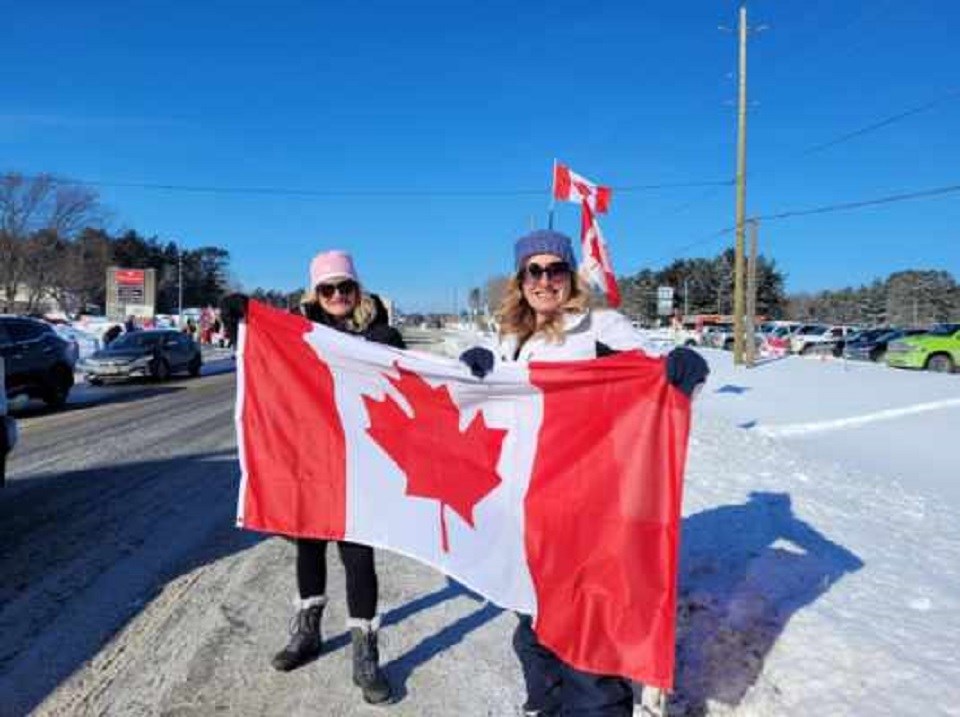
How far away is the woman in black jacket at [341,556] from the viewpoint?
3.80 m

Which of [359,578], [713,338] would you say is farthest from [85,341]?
[359,578]

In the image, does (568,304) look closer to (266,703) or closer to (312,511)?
(312,511)

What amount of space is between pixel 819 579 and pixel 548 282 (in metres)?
2.56

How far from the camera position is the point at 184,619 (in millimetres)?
4547

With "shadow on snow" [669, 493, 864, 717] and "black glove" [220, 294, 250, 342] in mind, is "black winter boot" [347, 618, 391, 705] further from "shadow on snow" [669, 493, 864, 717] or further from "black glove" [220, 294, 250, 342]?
"black glove" [220, 294, 250, 342]

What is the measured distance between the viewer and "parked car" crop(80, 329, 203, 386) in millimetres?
22281

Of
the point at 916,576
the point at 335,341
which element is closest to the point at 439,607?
the point at 335,341

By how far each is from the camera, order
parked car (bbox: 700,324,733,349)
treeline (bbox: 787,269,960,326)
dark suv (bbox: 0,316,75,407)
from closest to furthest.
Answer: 1. dark suv (bbox: 0,316,75,407)
2. parked car (bbox: 700,324,733,349)
3. treeline (bbox: 787,269,960,326)

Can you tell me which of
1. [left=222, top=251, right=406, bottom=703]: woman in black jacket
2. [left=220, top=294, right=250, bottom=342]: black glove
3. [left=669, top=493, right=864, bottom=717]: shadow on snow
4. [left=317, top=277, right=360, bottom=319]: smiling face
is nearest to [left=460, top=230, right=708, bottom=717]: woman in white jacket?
[left=669, top=493, right=864, bottom=717]: shadow on snow

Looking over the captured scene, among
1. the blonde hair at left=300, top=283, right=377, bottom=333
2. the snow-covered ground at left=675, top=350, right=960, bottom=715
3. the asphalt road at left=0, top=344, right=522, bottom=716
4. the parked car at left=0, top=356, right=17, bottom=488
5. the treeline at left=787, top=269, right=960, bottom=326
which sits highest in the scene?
the treeline at left=787, top=269, right=960, bottom=326

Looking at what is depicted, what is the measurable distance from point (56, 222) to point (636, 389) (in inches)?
2994

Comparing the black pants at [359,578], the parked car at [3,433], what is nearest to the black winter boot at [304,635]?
the black pants at [359,578]

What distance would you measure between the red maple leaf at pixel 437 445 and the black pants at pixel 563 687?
57 centimetres

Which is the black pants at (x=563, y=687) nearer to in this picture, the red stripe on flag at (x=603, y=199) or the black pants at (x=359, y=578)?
the black pants at (x=359, y=578)
